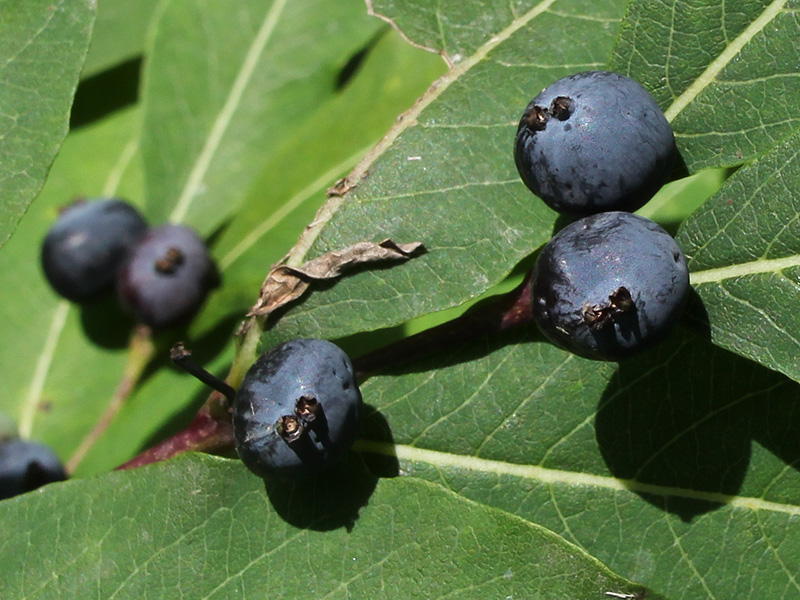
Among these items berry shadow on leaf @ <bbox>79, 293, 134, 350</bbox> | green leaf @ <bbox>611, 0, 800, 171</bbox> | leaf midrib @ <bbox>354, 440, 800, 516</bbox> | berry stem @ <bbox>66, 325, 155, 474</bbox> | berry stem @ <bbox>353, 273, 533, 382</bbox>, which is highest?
green leaf @ <bbox>611, 0, 800, 171</bbox>

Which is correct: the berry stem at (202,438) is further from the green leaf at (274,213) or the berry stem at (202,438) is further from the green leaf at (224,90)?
the green leaf at (224,90)

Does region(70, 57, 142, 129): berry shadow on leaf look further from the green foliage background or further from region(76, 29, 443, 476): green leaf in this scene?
the green foliage background

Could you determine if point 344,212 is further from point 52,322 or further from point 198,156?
point 52,322

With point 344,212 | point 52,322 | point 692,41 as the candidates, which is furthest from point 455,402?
point 52,322

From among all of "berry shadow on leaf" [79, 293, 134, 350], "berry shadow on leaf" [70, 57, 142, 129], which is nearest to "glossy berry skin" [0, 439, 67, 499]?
"berry shadow on leaf" [79, 293, 134, 350]

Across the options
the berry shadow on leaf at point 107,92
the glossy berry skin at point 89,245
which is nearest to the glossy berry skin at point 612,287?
the glossy berry skin at point 89,245

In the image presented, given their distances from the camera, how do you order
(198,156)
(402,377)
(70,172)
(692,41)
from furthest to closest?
(70,172)
(198,156)
(402,377)
(692,41)

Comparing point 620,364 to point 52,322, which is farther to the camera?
point 52,322
